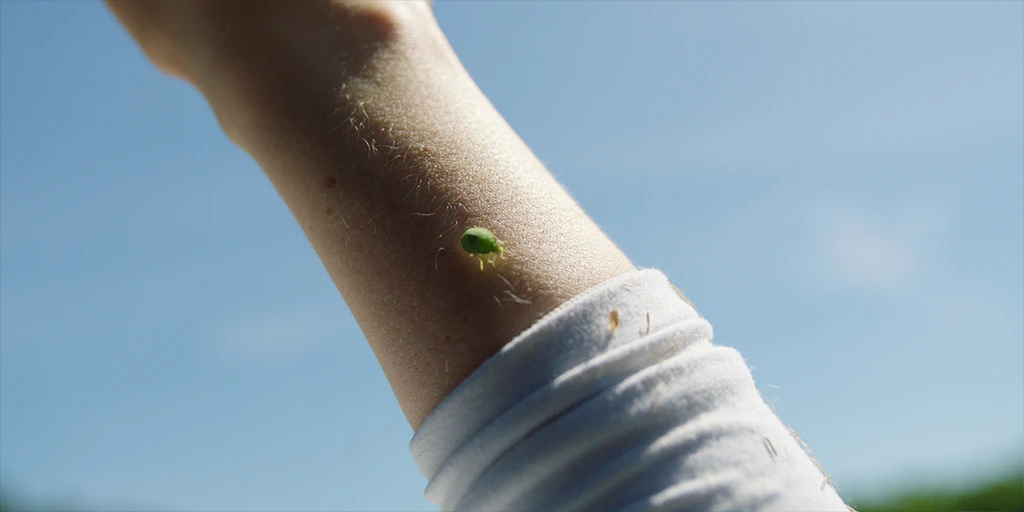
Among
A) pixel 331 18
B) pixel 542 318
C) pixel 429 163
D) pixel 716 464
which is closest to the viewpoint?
pixel 716 464

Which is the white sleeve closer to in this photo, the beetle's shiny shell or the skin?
the skin

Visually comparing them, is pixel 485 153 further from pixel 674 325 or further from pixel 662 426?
pixel 662 426

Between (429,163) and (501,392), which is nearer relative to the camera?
(501,392)

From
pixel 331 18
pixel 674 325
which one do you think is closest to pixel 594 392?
pixel 674 325

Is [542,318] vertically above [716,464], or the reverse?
[542,318]

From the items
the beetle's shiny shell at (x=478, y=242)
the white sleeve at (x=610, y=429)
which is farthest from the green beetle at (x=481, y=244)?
the white sleeve at (x=610, y=429)

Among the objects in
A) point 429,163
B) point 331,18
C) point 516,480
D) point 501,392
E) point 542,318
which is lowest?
point 516,480

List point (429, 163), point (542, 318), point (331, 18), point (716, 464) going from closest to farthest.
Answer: point (716, 464) < point (542, 318) < point (429, 163) < point (331, 18)

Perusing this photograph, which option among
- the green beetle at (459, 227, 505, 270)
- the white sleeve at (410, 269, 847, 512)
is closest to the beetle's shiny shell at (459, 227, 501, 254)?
the green beetle at (459, 227, 505, 270)
